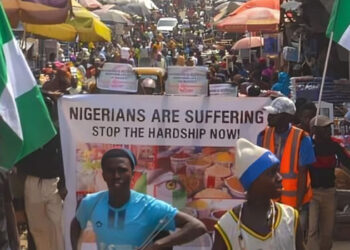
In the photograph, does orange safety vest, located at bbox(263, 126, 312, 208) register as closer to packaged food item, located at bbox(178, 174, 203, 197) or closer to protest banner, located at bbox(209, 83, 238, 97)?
protest banner, located at bbox(209, 83, 238, 97)

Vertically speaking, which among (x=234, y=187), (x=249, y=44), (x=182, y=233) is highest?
(x=182, y=233)

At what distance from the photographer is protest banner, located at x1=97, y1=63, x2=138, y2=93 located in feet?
22.4

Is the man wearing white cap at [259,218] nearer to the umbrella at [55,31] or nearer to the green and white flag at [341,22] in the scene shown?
the green and white flag at [341,22]

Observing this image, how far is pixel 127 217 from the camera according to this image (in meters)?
3.97

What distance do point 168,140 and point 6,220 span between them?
99.2 inches

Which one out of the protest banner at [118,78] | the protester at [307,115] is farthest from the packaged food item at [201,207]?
the protester at [307,115]

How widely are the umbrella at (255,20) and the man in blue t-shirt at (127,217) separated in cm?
1208

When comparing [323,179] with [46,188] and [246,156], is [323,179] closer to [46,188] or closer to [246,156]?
[46,188]

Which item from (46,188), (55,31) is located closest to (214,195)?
(46,188)

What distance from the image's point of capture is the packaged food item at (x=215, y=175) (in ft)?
21.6

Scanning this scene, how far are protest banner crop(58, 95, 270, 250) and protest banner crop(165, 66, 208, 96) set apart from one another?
0.07 metres

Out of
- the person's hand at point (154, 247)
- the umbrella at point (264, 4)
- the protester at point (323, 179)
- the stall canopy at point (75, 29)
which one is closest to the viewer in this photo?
the person's hand at point (154, 247)

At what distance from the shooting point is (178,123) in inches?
260

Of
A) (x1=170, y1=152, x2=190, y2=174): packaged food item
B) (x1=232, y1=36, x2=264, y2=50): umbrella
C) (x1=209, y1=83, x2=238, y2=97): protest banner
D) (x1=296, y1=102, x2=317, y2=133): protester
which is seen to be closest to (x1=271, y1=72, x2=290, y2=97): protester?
(x1=296, y1=102, x2=317, y2=133): protester
